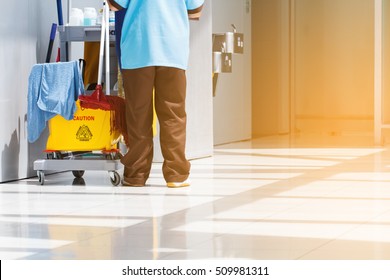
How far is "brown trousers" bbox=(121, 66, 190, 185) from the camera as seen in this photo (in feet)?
17.5

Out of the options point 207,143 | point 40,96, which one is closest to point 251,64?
point 207,143

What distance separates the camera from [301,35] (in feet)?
36.5

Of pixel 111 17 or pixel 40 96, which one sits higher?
pixel 111 17

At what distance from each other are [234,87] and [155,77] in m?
4.28

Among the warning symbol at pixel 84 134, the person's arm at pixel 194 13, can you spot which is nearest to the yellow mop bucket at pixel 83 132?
the warning symbol at pixel 84 134

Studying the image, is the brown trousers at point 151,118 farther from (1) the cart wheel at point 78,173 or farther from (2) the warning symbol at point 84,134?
(1) the cart wheel at point 78,173

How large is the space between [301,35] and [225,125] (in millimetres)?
2165

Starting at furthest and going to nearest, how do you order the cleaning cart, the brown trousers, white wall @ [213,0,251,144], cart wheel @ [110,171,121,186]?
white wall @ [213,0,251,144] < the cleaning cart < cart wheel @ [110,171,121,186] < the brown trousers

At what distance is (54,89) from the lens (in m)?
5.62

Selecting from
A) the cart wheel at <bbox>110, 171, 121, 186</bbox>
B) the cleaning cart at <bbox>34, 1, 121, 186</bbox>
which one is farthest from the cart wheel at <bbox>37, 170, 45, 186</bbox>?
the cart wheel at <bbox>110, 171, 121, 186</bbox>

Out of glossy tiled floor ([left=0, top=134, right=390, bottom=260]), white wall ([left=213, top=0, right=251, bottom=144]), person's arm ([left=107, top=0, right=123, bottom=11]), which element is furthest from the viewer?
white wall ([left=213, top=0, right=251, bottom=144])

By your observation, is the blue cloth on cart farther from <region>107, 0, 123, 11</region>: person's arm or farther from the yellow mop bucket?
<region>107, 0, 123, 11</region>: person's arm

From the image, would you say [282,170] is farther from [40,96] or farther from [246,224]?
[246,224]

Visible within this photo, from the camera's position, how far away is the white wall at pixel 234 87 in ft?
30.2
